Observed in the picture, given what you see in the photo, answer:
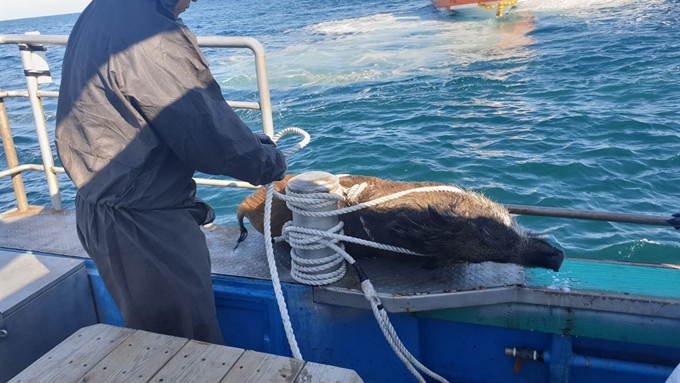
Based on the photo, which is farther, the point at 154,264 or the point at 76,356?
the point at 154,264

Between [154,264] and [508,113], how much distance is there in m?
11.1

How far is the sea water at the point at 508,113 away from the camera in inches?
352

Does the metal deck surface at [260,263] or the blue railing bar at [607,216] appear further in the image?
the metal deck surface at [260,263]

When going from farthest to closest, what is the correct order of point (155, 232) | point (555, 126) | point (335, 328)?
point (555, 126), point (335, 328), point (155, 232)

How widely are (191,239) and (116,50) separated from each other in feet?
3.47

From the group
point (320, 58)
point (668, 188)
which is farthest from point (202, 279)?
point (320, 58)

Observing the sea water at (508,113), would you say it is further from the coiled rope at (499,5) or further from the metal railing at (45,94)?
the coiled rope at (499,5)

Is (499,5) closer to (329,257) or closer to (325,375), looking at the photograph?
(329,257)

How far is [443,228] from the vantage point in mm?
3629

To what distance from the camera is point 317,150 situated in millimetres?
12031

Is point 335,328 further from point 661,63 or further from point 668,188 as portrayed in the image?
point 661,63

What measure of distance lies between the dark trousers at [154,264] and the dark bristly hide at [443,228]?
1083 millimetres

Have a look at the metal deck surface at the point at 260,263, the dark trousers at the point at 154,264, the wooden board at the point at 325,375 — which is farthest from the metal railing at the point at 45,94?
the wooden board at the point at 325,375

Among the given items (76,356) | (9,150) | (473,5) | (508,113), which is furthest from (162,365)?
(473,5)
